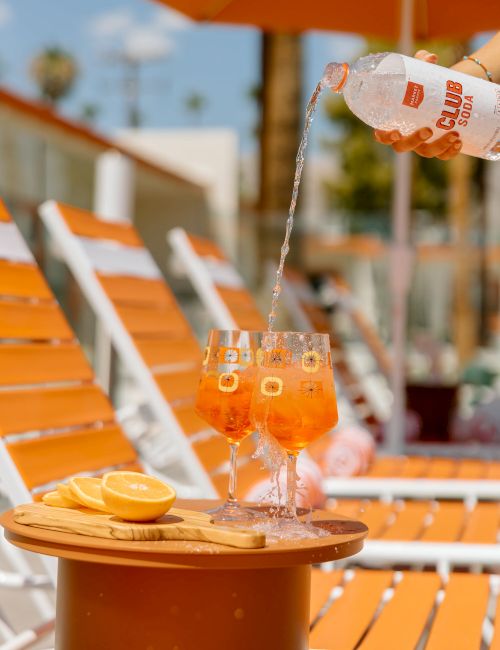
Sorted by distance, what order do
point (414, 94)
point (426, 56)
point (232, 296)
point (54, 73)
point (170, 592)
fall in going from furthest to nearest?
point (54, 73) → point (232, 296) → point (426, 56) → point (414, 94) → point (170, 592)

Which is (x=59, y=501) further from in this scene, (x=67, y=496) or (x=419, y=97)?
(x=419, y=97)

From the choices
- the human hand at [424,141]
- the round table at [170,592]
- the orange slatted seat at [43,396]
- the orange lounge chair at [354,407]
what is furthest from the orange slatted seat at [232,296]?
the round table at [170,592]

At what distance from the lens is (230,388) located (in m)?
1.93

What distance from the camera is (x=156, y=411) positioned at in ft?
12.4

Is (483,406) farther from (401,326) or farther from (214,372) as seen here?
(214,372)

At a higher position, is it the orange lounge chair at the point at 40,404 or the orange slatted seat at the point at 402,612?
the orange lounge chair at the point at 40,404

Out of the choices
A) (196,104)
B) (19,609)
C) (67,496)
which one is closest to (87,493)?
(67,496)

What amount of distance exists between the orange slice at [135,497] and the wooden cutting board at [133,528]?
16mm

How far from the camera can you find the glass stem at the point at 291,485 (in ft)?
6.26

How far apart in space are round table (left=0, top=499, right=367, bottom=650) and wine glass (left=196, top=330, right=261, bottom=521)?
0.25 meters

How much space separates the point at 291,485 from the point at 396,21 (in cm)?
433

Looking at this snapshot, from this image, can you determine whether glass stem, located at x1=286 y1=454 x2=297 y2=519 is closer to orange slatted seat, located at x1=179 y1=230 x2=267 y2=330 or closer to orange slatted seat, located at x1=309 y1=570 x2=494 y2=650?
orange slatted seat, located at x1=309 y1=570 x2=494 y2=650

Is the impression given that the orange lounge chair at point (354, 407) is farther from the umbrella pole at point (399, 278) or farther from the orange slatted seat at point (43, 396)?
the orange slatted seat at point (43, 396)

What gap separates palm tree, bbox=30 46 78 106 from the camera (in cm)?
6062
